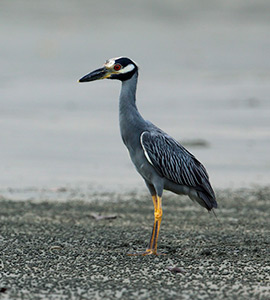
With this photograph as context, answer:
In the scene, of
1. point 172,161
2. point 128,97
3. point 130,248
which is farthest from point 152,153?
point 130,248

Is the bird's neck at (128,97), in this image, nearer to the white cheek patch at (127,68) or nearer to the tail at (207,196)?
the white cheek patch at (127,68)

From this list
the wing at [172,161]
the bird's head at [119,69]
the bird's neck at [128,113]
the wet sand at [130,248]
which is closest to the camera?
the wet sand at [130,248]

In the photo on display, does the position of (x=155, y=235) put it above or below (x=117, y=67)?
below

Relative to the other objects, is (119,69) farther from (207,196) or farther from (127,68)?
A: (207,196)

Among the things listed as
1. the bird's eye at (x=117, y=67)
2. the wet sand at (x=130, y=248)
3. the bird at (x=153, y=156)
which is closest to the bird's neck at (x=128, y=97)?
the bird at (x=153, y=156)

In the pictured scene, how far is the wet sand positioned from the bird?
50 centimetres

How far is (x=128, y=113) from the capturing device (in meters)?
8.13

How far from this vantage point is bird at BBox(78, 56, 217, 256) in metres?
8.03

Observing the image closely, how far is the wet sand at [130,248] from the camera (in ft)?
21.8

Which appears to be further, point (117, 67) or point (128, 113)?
point (117, 67)

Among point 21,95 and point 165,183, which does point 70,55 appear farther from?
point 165,183

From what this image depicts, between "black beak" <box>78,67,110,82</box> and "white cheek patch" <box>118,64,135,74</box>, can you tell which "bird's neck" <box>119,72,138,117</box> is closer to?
"white cheek patch" <box>118,64,135,74</box>

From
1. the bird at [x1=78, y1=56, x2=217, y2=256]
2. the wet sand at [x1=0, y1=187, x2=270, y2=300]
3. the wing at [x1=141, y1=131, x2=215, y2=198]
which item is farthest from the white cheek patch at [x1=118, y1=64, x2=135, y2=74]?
the wet sand at [x1=0, y1=187, x2=270, y2=300]

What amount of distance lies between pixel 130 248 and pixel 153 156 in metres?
1.02
